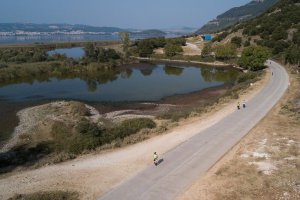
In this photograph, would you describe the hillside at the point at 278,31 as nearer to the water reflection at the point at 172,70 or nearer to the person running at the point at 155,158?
the water reflection at the point at 172,70

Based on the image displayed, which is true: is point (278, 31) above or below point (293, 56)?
above

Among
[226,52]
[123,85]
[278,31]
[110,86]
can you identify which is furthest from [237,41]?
[110,86]

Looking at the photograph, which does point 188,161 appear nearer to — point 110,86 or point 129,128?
point 129,128

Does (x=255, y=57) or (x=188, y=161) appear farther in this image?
(x=255, y=57)

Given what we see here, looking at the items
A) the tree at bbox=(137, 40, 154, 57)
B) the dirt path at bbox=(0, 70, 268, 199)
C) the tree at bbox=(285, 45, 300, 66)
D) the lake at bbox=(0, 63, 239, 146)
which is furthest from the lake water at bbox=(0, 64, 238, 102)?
the tree at bbox=(137, 40, 154, 57)

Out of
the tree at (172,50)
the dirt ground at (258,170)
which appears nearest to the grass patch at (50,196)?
the dirt ground at (258,170)

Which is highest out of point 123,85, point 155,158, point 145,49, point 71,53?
point 155,158

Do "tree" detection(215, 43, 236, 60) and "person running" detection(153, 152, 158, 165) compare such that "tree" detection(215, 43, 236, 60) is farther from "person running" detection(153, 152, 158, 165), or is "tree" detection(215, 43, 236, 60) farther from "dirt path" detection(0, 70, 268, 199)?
"person running" detection(153, 152, 158, 165)
